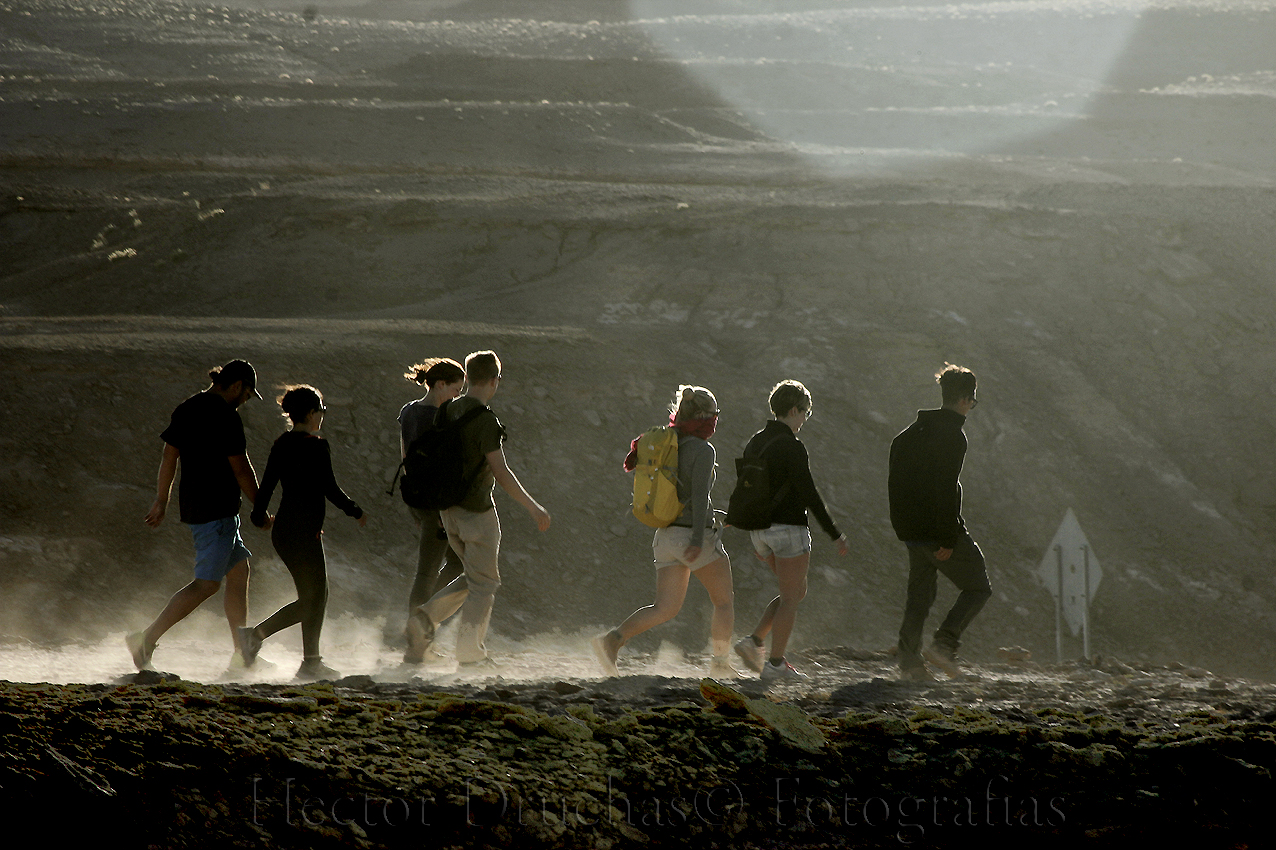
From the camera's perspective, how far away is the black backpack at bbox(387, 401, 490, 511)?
6.64 m

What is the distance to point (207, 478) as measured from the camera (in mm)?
6488

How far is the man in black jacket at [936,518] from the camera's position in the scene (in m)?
7.03

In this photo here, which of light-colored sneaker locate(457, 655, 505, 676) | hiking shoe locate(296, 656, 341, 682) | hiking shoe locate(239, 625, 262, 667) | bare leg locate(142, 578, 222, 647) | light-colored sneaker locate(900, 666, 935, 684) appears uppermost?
bare leg locate(142, 578, 222, 647)

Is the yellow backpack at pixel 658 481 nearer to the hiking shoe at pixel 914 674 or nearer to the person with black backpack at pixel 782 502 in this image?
the person with black backpack at pixel 782 502

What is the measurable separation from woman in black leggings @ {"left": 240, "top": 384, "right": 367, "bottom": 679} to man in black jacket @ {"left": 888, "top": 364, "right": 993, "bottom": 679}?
3364 mm

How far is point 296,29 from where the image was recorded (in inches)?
2117

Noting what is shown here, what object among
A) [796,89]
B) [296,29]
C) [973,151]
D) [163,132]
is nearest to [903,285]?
[973,151]

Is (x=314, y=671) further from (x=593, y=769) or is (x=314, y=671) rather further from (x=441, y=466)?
(x=593, y=769)

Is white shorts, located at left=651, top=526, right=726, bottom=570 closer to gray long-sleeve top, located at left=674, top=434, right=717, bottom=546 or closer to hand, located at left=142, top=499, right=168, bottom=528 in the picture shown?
gray long-sleeve top, located at left=674, top=434, right=717, bottom=546

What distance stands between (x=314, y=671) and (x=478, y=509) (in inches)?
52.2

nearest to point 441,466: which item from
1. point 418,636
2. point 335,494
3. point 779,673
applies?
point 335,494

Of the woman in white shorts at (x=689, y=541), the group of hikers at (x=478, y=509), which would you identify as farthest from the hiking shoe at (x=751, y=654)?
the woman in white shorts at (x=689, y=541)

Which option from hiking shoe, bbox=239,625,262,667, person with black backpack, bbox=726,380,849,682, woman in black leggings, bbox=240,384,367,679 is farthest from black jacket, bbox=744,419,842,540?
hiking shoe, bbox=239,625,262,667

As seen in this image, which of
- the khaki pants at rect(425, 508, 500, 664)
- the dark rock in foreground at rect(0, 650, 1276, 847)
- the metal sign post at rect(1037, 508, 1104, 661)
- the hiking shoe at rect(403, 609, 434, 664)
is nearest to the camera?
the dark rock in foreground at rect(0, 650, 1276, 847)
